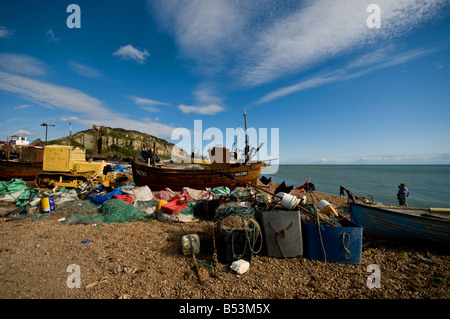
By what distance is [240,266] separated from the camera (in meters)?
4.16

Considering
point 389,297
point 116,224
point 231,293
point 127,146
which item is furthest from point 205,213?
point 127,146

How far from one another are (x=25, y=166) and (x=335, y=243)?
76.6ft

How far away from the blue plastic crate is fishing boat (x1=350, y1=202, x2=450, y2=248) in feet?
7.66

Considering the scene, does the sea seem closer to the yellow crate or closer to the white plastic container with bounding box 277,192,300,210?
the white plastic container with bounding box 277,192,300,210

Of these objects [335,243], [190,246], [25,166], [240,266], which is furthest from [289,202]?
[25,166]

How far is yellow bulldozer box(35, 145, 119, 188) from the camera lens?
37.7 feet

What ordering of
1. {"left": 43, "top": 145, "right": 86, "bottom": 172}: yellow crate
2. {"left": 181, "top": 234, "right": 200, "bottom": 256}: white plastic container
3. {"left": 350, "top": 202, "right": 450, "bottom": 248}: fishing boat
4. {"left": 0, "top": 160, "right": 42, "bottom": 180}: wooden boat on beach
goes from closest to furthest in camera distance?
{"left": 181, "top": 234, "right": 200, "bottom": 256}: white plastic container
{"left": 350, "top": 202, "right": 450, "bottom": 248}: fishing boat
{"left": 43, "top": 145, "right": 86, "bottom": 172}: yellow crate
{"left": 0, "top": 160, "right": 42, "bottom": 180}: wooden boat on beach

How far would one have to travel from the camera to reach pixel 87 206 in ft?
26.6

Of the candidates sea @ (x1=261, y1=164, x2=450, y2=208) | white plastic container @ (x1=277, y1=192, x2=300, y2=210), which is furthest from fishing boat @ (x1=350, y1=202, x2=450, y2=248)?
sea @ (x1=261, y1=164, x2=450, y2=208)

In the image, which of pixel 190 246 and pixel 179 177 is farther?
pixel 179 177

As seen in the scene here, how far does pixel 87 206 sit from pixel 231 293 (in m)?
7.88

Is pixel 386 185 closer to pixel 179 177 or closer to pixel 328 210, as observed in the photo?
pixel 328 210
